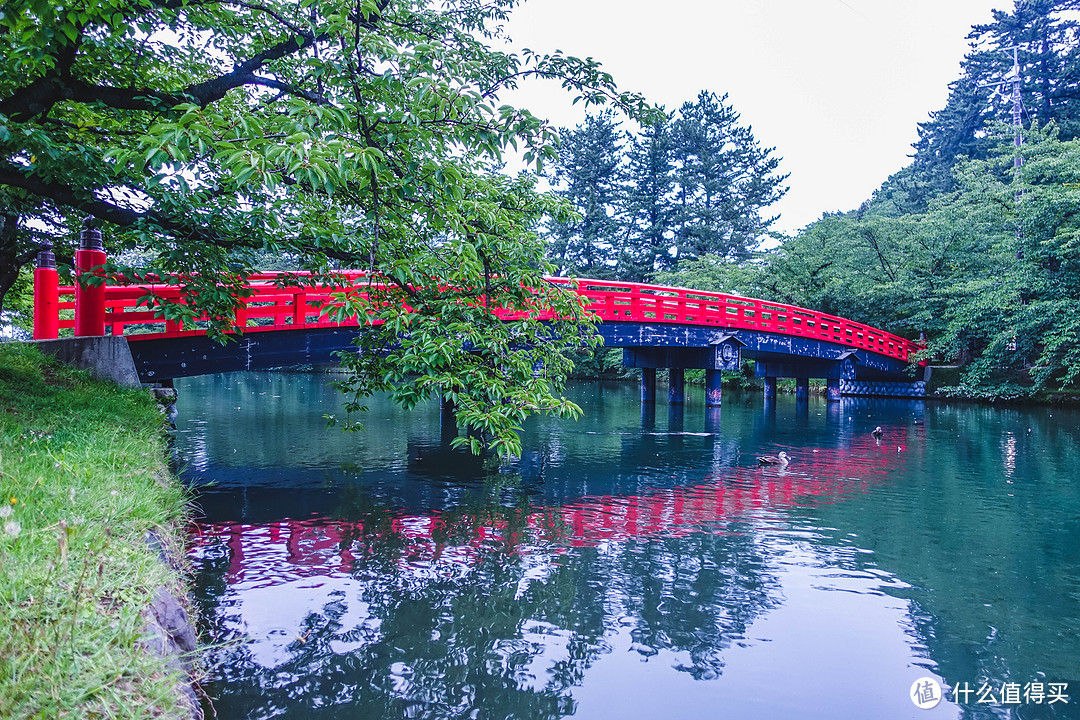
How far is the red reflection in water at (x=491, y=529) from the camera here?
23.6 feet

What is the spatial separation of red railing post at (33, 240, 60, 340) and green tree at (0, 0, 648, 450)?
3162mm

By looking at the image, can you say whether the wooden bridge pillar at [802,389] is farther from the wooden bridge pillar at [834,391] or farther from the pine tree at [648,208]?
the pine tree at [648,208]

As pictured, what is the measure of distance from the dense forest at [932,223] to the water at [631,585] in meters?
4.94

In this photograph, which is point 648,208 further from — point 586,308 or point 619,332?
point 586,308

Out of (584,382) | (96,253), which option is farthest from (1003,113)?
(96,253)

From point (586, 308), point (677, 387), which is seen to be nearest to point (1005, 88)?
point (677, 387)

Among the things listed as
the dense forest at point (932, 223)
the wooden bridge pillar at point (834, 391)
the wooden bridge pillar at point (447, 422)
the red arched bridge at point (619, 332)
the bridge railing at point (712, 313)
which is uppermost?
the dense forest at point (932, 223)

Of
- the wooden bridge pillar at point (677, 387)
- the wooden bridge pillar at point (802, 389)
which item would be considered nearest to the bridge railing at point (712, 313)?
the wooden bridge pillar at point (802, 389)

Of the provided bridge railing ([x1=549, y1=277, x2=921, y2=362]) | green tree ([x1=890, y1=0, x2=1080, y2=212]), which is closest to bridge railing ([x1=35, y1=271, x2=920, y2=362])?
bridge railing ([x1=549, y1=277, x2=921, y2=362])

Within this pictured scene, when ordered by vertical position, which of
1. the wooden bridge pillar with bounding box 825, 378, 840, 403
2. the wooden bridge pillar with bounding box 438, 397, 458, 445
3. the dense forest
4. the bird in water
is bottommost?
the bird in water

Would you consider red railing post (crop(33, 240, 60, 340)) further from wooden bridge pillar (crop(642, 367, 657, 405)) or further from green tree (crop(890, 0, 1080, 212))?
green tree (crop(890, 0, 1080, 212))

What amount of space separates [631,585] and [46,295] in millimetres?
9968

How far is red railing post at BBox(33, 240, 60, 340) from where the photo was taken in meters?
10.1

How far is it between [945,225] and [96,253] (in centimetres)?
2883
